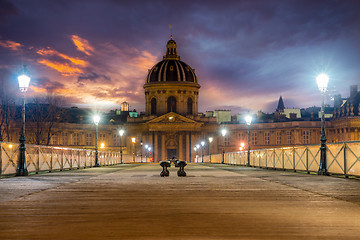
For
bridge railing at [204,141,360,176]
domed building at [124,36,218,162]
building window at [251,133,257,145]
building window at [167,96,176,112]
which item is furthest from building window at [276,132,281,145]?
bridge railing at [204,141,360,176]

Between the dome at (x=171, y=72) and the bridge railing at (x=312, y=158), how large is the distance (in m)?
76.1

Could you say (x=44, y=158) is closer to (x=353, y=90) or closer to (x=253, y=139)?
(x=253, y=139)

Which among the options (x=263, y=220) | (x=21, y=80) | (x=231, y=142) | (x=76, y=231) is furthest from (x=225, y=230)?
(x=231, y=142)

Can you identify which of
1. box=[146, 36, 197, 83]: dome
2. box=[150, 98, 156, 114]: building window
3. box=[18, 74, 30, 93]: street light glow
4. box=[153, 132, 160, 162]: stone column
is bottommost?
box=[153, 132, 160, 162]: stone column

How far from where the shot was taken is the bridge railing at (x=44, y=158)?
17703mm

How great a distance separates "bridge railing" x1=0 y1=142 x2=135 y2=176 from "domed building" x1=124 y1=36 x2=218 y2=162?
6691cm

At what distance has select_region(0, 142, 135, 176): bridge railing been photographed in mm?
17703

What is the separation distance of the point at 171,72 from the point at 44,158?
3422 inches

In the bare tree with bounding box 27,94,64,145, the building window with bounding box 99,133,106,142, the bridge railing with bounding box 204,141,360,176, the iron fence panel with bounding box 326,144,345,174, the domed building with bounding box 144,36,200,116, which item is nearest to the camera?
the bridge railing with bounding box 204,141,360,176

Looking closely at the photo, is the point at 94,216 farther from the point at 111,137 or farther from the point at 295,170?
the point at 111,137

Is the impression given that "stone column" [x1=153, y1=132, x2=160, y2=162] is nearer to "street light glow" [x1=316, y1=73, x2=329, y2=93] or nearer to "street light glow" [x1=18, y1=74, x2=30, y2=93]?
"street light glow" [x1=18, y1=74, x2=30, y2=93]

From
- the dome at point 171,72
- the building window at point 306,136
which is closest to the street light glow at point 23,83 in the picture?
the dome at point 171,72

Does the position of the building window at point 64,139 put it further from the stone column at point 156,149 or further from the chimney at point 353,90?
the chimney at point 353,90

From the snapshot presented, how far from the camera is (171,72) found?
107875mm
